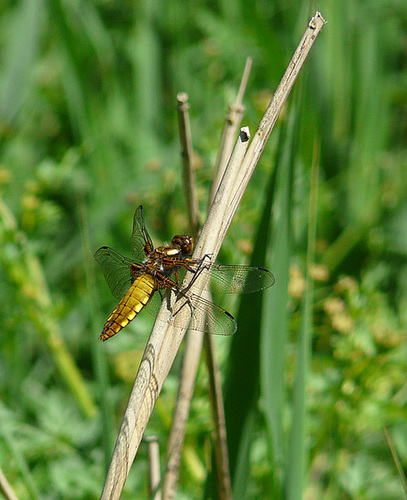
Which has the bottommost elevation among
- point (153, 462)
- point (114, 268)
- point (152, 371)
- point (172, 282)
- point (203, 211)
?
point (153, 462)

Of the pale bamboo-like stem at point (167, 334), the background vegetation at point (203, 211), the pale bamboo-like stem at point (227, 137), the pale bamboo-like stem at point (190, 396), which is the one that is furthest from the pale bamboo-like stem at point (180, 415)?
the pale bamboo-like stem at point (227, 137)

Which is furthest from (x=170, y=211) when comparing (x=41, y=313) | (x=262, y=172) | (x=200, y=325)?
(x=200, y=325)

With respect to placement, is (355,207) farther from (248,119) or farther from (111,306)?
(111,306)

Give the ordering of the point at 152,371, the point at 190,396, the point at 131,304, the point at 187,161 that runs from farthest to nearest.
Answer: the point at 131,304 → the point at 190,396 → the point at 187,161 → the point at 152,371

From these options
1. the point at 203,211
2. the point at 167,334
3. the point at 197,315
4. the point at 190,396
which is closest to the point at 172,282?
the point at 197,315

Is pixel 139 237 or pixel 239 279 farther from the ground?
pixel 139 237

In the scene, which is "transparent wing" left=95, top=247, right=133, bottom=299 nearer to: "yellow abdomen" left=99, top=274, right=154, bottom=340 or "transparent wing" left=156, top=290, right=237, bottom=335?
"yellow abdomen" left=99, top=274, right=154, bottom=340

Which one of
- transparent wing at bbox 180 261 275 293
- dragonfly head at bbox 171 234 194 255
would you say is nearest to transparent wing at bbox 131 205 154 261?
dragonfly head at bbox 171 234 194 255

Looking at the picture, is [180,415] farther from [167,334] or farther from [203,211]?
[203,211]

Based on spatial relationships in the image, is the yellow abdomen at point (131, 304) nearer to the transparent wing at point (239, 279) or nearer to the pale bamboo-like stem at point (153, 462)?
the transparent wing at point (239, 279)
